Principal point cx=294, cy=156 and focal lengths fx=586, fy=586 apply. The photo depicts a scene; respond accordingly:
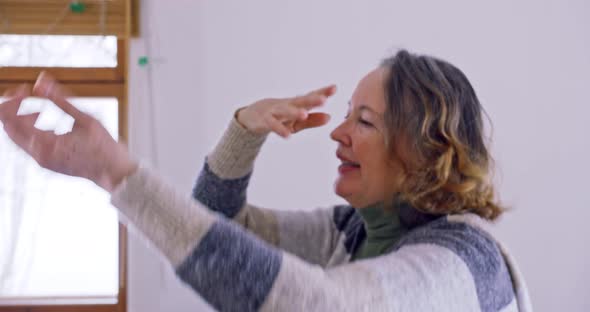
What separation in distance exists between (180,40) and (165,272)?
2.77ft

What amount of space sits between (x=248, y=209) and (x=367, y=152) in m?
0.35

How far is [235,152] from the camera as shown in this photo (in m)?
1.14

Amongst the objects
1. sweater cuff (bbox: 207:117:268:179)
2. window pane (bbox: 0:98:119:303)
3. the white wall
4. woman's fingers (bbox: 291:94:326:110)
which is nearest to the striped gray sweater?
woman's fingers (bbox: 291:94:326:110)

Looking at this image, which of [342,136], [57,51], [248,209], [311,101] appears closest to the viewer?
[311,101]

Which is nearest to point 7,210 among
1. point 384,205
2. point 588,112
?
point 384,205

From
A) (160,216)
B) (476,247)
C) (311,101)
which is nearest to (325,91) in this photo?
(311,101)

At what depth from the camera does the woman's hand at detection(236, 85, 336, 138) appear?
0.95 meters

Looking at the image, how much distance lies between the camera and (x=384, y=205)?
3.32 ft

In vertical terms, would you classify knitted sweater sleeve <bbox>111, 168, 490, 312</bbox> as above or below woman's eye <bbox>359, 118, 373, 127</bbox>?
below

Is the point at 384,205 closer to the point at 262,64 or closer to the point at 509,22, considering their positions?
the point at 262,64

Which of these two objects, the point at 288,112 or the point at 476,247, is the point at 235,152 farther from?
the point at 476,247

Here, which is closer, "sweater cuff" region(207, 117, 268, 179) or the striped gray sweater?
the striped gray sweater

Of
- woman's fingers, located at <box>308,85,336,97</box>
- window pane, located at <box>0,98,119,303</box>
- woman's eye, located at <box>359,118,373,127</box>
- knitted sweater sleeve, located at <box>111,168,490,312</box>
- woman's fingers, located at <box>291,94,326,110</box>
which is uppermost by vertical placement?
woman's fingers, located at <box>308,85,336,97</box>

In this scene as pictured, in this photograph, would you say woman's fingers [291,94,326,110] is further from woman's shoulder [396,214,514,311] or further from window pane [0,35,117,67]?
window pane [0,35,117,67]
